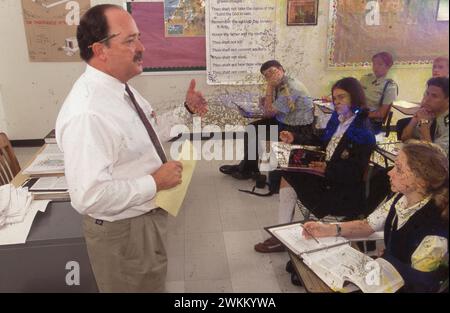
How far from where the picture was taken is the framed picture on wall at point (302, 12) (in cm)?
406

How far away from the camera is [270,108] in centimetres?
271

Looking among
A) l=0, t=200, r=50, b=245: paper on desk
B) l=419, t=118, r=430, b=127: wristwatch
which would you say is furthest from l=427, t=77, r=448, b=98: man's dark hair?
l=0, t=200, r=50, b=245: paper on desk

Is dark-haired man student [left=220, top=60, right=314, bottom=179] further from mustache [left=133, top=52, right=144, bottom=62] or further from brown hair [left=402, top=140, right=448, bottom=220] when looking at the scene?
mustache [left=133, top=52, right=144, bottom=62]

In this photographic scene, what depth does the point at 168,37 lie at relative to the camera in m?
4.16

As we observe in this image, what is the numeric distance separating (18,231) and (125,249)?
563 mm

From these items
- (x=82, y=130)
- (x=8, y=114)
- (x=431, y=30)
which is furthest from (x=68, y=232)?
(x=8, y=114)

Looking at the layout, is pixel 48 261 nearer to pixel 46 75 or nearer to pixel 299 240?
pixel 299 240

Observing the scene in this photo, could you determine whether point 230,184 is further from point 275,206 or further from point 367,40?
point 367,40

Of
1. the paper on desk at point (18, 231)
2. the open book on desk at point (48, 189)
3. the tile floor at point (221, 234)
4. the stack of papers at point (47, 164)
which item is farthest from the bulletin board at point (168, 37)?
the paper on desk at point (18, 231)

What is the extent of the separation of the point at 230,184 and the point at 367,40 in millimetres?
2219

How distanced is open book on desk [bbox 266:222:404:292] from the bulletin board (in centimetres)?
305
